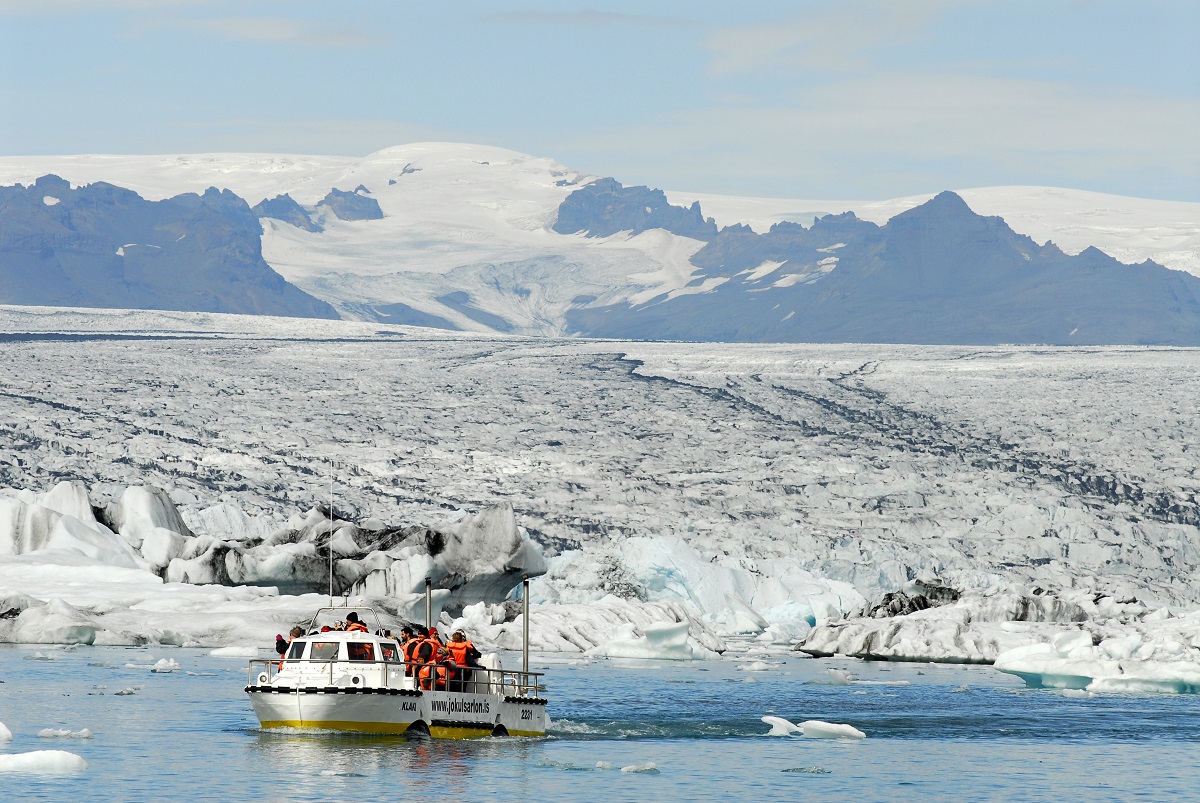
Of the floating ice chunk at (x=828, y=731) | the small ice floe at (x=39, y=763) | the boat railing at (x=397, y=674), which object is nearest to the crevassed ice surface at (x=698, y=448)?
the floating ice chunk at (x=828, y=731)

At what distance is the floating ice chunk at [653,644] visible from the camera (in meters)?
30.8

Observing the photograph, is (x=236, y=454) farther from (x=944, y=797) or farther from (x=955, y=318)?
(x=955, y=318)

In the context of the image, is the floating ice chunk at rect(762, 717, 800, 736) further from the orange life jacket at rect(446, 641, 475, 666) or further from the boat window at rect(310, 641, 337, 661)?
the boat window at rect(310, 641, 337, 661)

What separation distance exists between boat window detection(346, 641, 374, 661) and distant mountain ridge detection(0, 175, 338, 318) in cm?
15533

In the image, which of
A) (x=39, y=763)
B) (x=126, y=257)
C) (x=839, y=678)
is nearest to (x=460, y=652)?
(x=39, y=763)

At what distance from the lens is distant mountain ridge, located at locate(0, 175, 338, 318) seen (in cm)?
16975

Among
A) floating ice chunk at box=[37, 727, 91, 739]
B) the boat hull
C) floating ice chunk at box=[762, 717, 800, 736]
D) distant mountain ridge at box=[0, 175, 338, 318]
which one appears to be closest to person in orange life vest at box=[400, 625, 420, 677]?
the boat hull

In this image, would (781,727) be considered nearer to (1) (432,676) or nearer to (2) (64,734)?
(1) (432,676)

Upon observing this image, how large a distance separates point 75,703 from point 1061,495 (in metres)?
31.0

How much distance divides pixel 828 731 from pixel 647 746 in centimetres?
225

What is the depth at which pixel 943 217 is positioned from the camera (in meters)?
194

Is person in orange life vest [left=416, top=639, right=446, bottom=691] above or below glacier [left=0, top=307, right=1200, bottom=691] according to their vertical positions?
below

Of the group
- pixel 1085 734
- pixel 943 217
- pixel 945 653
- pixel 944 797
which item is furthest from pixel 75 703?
pixel 943 217

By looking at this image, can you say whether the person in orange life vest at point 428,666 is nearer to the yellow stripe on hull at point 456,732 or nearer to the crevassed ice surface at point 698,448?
the yellow stripe on hull at point 456,732
